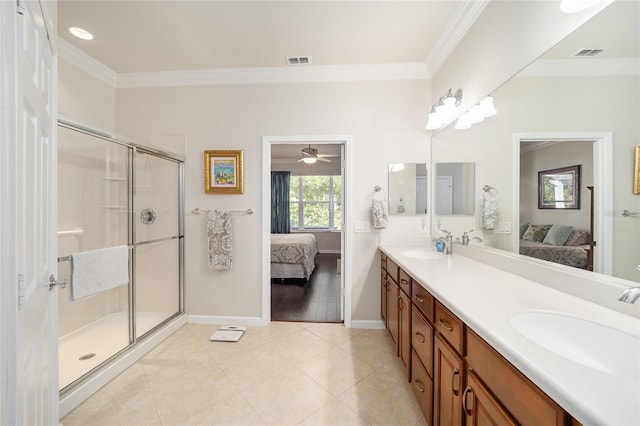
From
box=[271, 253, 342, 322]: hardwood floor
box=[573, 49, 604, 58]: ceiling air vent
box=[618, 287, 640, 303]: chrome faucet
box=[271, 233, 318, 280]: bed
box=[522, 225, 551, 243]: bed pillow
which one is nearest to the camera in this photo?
box=[618, 287, 640, 303]: chrome faucet

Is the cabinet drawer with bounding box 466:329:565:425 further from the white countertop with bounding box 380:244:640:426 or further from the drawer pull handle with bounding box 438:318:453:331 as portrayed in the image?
the drawer pull handle with bounding box 438:318:453:331

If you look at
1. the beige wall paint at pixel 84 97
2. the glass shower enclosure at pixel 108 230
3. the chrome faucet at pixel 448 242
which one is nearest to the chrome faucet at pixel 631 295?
the chrome faucet at pixel 448 242

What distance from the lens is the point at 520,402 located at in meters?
0.71

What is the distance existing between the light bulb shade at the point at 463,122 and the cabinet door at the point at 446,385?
164 cm

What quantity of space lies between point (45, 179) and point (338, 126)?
2273 mm

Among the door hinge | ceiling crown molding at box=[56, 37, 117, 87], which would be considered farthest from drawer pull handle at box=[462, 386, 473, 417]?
ceiling crown molding at box=[56, 37, 117, 87]

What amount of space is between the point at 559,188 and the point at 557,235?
0.77ft

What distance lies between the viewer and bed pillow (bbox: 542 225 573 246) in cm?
122

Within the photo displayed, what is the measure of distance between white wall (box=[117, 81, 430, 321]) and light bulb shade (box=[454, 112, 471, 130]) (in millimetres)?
537

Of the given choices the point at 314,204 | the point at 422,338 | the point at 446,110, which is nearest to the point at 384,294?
the point at 422,338

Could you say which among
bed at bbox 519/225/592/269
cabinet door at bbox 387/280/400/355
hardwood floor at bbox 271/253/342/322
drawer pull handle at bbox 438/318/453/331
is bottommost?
hardwood floor at bbox 271/253/342/322

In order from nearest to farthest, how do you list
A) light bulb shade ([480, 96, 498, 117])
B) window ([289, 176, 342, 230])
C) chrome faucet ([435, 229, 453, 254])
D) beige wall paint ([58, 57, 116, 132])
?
light bulb shade ([480, 96, 498, 117]) → chrome faucet ([435, 229, 453, 254]) → beige wall paint ([58, 57, 116, 132]) → window ([289, 176, 342, 230])

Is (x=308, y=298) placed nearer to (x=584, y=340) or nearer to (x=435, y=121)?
(x=435, y=121)

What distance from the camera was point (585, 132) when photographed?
42.9 inches
